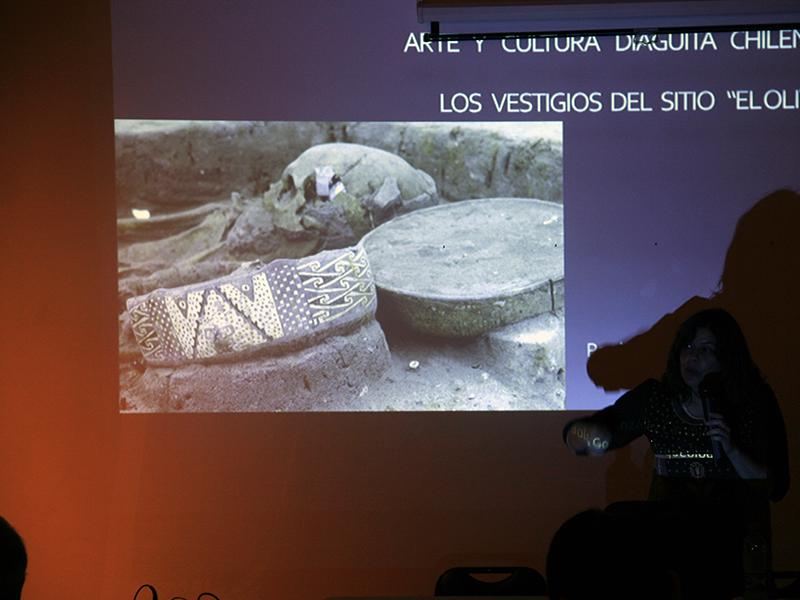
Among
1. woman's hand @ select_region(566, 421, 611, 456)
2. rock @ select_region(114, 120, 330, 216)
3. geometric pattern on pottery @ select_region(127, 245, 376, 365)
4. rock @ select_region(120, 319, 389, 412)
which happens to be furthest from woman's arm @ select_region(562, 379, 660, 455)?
rock @ select_region(114, 120, 330, 216)

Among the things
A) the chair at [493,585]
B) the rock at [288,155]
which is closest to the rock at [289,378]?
the rock at [288,155]

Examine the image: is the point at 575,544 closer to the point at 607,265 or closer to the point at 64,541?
the point at 607,265

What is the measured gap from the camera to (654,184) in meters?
3.79

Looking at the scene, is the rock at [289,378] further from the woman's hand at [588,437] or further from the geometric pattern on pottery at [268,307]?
the woman's hand at [588,437]

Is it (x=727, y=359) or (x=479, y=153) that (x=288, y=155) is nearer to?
(x=479, y=153)

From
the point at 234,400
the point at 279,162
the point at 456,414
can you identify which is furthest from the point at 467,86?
the point at 234,400

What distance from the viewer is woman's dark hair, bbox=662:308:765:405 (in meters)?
3.25

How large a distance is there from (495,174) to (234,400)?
1.42 m

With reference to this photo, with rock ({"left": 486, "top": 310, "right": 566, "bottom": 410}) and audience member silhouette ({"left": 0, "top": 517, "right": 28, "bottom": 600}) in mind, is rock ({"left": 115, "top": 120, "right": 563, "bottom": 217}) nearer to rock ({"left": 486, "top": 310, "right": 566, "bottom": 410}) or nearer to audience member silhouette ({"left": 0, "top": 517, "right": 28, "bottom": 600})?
rock ({"left": 486, "top": 310, "right": 566, "bottom": 410})

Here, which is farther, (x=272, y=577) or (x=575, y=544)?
(x=272, y=577)

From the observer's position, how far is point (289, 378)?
384cm

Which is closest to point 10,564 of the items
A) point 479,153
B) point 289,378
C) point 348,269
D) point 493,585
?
point 493,585

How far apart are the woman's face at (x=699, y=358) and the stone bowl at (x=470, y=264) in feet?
2.14

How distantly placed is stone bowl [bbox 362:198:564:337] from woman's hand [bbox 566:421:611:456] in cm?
59
